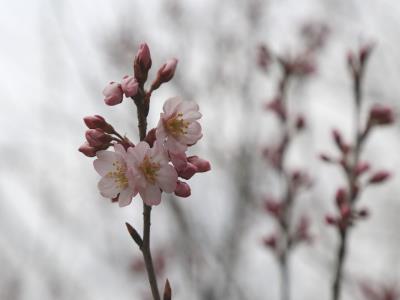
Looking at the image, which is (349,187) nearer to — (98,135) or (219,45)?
(98,135)

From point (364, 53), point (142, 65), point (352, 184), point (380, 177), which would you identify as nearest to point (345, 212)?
point (352, 184)

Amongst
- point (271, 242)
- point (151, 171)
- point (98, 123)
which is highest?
point (98, 123)

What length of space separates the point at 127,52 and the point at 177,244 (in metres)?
2.64

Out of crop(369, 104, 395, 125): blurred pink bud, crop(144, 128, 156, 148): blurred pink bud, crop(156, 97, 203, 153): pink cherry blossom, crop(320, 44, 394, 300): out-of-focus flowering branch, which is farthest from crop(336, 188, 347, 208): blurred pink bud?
crop(144, 128, 156, 148): blurred pink bud

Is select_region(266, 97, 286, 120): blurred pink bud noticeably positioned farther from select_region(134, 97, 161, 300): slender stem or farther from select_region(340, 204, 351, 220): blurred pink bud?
select_region(134, 97, 161, 300): slender stem

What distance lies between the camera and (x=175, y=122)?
152cm

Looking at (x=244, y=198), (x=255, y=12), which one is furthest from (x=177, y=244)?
(x=255, y=12)

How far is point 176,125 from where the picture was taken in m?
1.48

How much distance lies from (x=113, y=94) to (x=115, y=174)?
0.79ft

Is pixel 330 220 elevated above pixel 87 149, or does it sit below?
below

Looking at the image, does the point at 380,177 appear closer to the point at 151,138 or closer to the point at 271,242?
the point at 271,242

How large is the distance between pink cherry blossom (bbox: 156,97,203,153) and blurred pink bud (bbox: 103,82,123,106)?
0.46 ft

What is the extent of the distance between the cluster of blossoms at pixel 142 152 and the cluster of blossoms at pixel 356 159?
3.67 ft

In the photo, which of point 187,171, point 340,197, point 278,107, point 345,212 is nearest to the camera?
point 187,171
